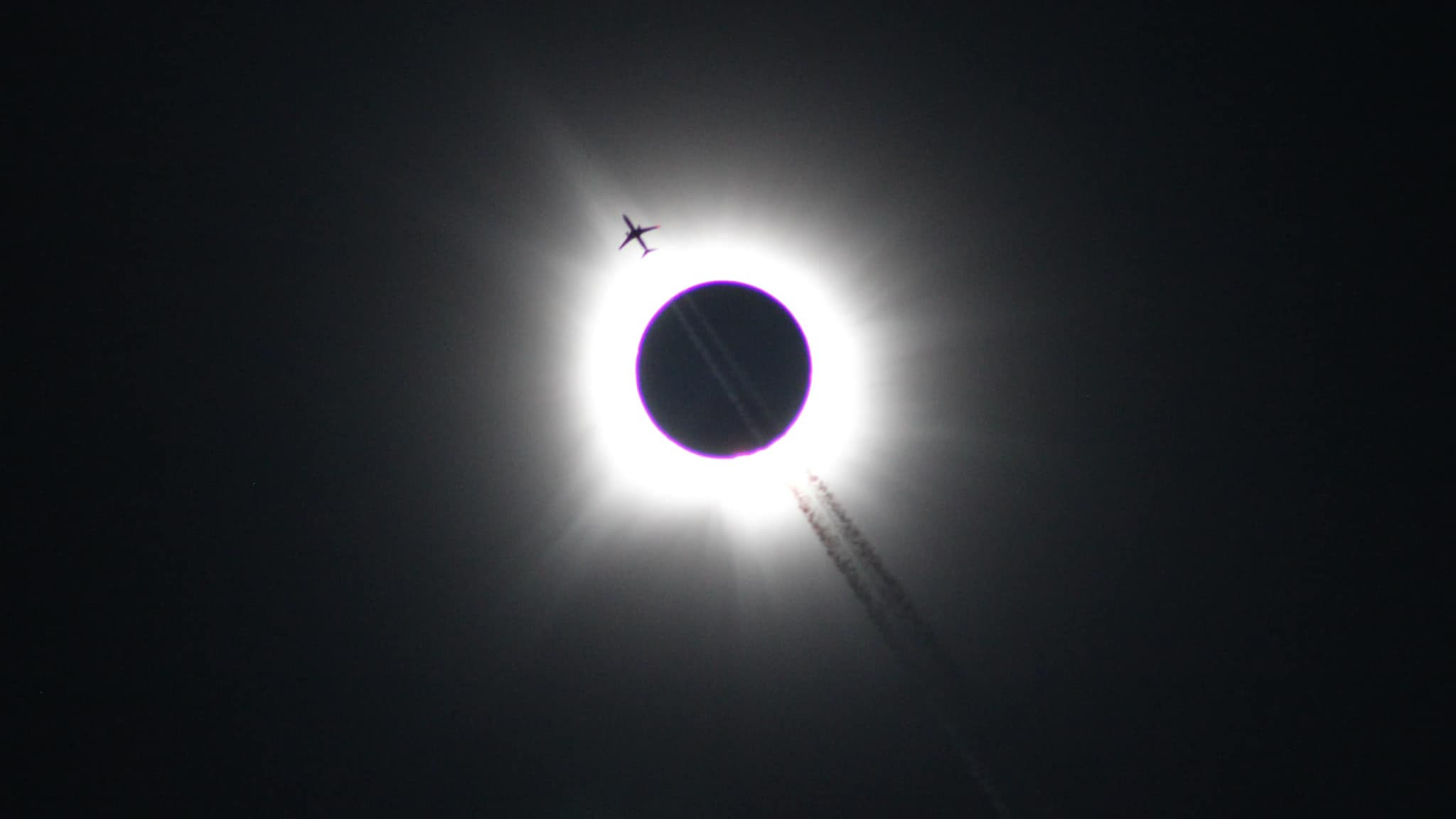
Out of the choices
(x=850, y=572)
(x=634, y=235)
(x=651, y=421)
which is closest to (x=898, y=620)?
(x=850, y=572)

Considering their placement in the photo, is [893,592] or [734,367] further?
[893,592]

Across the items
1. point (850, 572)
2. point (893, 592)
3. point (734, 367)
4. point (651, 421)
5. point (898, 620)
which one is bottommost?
point (898, 620)

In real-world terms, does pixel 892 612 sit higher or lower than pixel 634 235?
lower

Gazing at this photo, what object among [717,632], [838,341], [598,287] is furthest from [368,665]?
[838,341]

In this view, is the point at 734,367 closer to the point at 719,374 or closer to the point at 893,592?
the point at 719,374

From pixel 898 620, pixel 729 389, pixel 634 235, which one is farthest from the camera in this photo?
pixel 898 620

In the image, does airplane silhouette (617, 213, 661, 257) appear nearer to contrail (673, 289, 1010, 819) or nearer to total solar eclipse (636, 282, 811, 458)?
total solar eclipse (636, 282, 811, 458)

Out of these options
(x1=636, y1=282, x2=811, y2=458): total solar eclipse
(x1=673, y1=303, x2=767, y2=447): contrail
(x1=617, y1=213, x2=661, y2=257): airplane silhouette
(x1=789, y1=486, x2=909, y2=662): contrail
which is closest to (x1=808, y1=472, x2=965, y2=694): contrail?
(x1=789, y1=486, x2=909, y2=662): contrail
